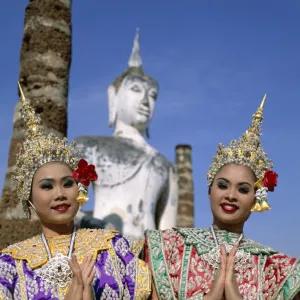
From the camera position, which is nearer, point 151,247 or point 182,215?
point 151,247

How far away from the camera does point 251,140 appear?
386 cm

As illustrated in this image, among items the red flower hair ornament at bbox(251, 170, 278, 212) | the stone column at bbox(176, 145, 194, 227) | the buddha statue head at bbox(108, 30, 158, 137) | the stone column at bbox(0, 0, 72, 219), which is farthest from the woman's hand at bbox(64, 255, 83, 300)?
the stone column at bbox(176, 145, 194, 227)

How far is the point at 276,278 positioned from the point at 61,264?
123 cm

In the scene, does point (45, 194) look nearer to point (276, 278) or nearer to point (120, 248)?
point (120, 248)

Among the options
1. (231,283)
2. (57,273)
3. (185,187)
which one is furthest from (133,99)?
(185,187)

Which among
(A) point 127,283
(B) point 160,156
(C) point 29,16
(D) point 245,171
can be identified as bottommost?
(A) point 127,283

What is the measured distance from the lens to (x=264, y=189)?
12.1 ft

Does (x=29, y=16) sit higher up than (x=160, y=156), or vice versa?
(x=29, y=16)

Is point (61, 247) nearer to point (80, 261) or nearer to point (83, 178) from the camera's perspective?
point (80, 261)

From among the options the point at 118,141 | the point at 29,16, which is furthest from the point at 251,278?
the point at 29,16

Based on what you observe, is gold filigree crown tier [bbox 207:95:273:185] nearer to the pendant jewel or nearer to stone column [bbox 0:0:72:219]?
the pendant jewel

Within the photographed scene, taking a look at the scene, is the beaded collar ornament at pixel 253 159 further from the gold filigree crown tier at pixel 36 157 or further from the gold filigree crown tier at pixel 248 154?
the gold filigree crown tier at pixel 36 157

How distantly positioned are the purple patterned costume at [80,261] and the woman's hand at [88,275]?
6.3 inches

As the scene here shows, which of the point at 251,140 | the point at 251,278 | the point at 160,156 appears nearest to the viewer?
the point at 251,278
